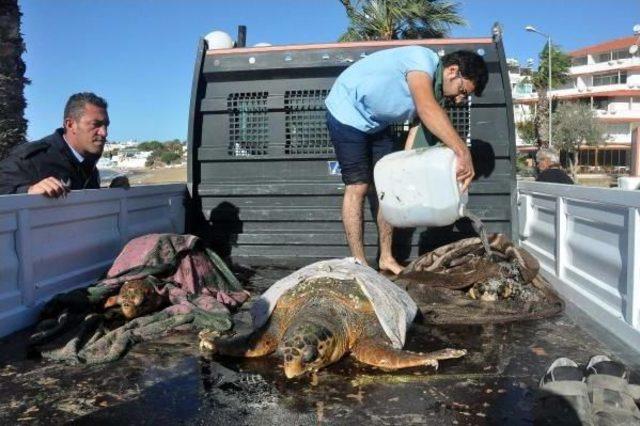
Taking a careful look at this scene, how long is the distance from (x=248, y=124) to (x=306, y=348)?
285 centimetres

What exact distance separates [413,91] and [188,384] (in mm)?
2317

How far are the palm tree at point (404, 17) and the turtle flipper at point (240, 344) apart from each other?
51.2 feet

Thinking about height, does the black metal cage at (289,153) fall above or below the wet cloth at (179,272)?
above

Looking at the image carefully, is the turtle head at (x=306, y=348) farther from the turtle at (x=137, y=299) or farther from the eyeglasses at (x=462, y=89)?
the eyeglasses at (x=462, y=89)

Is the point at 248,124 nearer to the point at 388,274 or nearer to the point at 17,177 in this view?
the point at 388,274

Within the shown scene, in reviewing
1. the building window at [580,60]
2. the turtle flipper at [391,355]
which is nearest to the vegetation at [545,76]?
the building window at [580,60]

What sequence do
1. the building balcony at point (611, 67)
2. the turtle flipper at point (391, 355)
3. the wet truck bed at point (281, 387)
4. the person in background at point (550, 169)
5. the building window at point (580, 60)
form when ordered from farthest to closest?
the building window at point (580, 60), the building balcony at point (611, 67), the person in background at point (550, 169), the turtle flipper at point (391, 355), the wet truck bed at point (281, 387)

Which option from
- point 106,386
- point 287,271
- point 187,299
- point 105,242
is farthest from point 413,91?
point 106,386

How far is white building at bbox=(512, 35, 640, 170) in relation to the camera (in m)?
53.5

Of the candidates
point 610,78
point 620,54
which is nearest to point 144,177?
point 610,78

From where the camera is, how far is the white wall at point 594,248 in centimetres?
240

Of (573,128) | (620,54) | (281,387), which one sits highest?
(620,54)

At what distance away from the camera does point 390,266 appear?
4.08 metres

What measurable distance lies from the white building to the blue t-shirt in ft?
173
